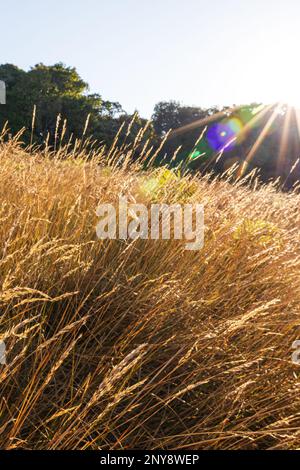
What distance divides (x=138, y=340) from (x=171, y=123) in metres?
28.3

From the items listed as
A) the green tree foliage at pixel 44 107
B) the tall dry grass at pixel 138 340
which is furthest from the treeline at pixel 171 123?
the tall dry grass at pixel 138 340

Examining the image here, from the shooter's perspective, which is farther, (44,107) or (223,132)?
(223,132)

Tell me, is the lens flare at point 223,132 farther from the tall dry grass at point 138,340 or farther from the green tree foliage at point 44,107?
the tall dry grass at point 138,340

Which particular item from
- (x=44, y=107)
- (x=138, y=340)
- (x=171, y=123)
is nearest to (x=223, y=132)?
(x=171, y=123)

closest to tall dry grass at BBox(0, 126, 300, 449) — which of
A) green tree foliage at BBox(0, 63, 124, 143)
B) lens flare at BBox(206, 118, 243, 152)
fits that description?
green tree foliage at BBox(0, 63, 124, 143)

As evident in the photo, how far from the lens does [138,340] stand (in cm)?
207

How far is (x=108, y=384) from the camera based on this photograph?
1191 millimetres

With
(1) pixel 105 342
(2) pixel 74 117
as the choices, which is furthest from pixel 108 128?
(1) pixel 105 342

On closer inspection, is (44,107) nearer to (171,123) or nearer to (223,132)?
(223,132)

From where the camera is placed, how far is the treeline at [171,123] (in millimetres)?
17656

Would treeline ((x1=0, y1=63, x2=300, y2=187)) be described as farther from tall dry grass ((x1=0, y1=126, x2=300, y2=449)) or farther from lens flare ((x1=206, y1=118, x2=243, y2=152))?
tall dry grass ((x1=0, y1=126, x2=300, y2=449))

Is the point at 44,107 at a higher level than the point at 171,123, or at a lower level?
higher

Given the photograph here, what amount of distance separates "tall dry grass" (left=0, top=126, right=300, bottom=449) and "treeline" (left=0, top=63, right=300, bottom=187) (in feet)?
46.3

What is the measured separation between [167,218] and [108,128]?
1634 centimetres
